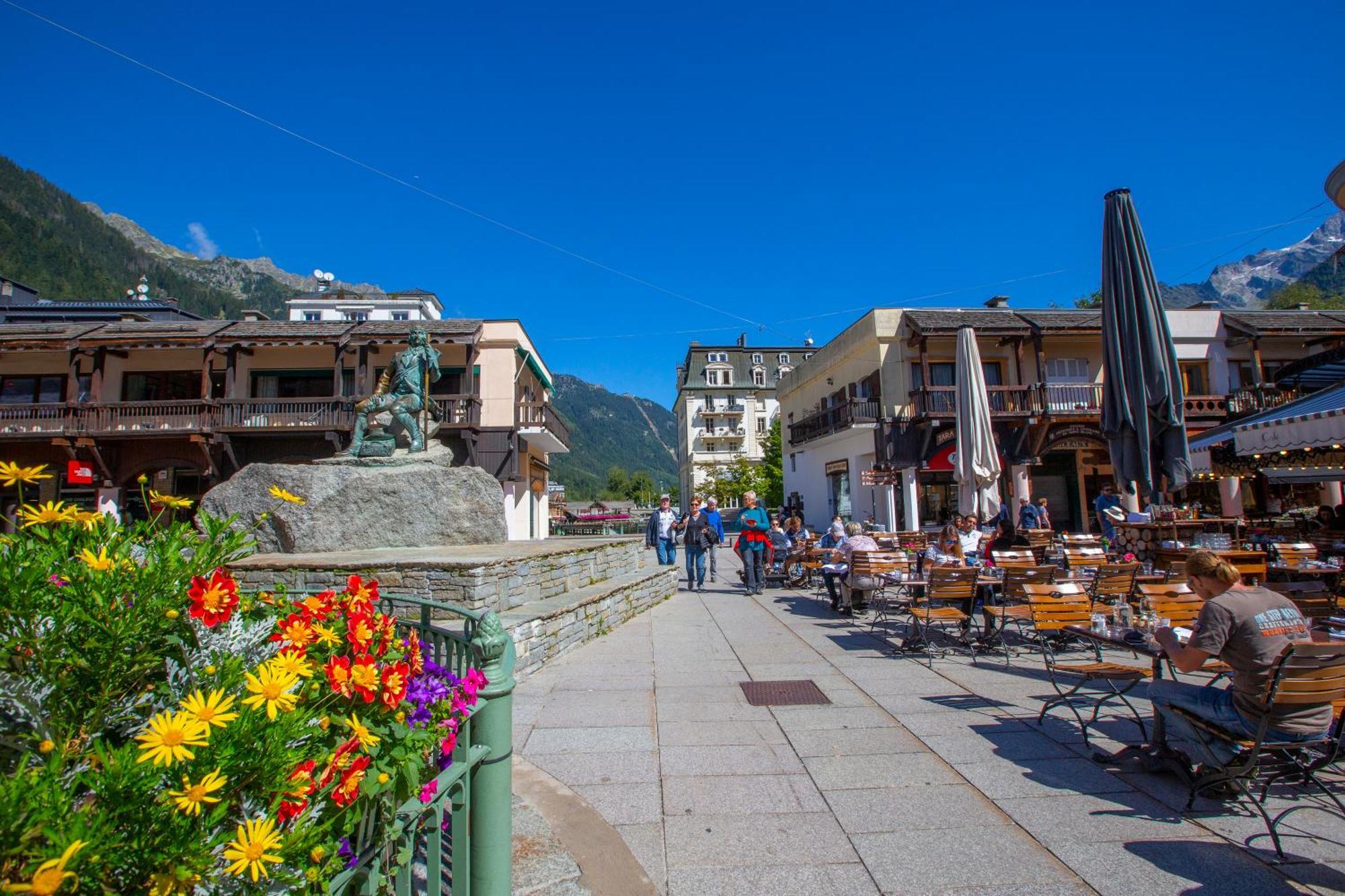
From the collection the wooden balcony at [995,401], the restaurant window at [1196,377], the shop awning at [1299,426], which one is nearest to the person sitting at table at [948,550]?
the shop awning at [1299,426]

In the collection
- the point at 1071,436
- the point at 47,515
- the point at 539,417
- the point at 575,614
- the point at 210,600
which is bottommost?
the point at 575,614

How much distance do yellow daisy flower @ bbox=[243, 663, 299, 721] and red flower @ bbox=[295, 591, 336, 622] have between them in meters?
0.50

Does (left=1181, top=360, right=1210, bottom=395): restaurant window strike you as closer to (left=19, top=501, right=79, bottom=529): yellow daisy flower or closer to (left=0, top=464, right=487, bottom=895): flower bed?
(left=0, top=464, right=487, bottom=895): flower bed

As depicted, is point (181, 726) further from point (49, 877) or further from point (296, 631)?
point (296, 631)

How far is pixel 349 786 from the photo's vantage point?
1.39 meters

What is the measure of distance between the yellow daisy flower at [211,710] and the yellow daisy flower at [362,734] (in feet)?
0.94

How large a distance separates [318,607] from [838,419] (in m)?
24.1

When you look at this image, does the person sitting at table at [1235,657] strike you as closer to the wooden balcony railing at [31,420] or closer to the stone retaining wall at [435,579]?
the stone retaining wall at [435,579]

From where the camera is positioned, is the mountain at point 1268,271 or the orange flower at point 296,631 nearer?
the orange flower at point 296,631

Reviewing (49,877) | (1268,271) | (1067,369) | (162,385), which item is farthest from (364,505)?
(1268,271)

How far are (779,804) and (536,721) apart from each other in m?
2.05

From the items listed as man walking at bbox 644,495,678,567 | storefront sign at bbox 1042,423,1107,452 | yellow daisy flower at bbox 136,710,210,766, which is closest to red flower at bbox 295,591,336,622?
yellow daisy flower at bbox 136,710,210,766

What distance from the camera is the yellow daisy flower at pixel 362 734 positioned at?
145cm

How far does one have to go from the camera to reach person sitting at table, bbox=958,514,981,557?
407 inches
